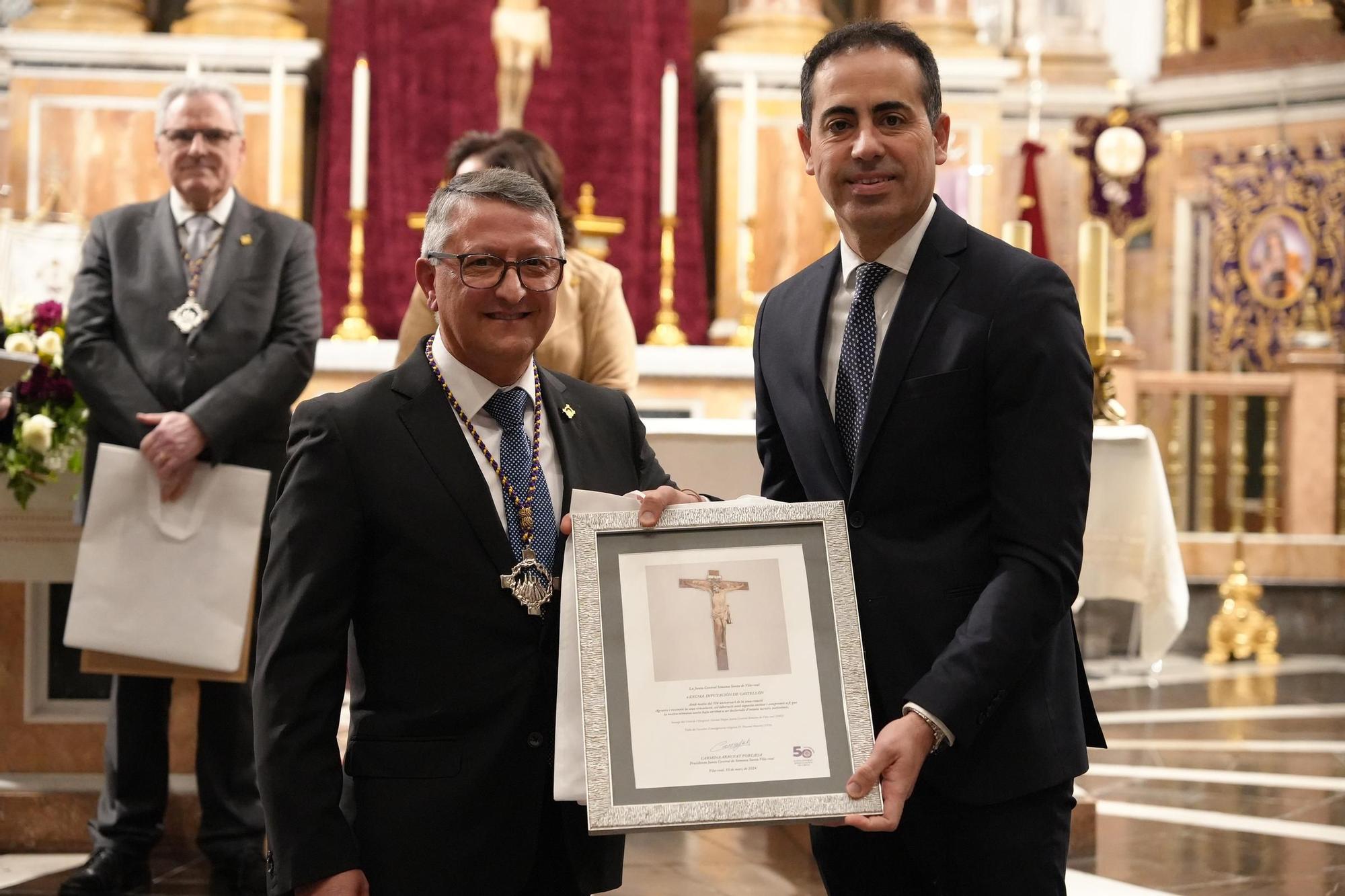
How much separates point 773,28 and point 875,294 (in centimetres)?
641

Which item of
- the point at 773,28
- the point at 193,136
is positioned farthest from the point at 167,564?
the point at 773,28

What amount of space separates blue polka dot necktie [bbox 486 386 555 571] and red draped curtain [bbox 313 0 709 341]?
575 centimetres

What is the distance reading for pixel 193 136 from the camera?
3916 mm

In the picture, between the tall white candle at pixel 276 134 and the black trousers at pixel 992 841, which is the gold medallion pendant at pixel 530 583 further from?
the tall white candle at pixel 276 134

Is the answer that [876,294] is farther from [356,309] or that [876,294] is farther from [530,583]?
[356,309]

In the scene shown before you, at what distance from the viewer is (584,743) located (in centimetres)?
174

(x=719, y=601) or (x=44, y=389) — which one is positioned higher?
(x=44, y=389)

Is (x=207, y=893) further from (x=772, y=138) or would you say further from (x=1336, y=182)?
(x=1336, y=182)

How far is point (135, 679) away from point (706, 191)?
18.0ft

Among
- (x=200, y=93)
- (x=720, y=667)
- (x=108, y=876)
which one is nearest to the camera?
(x=720, y=667)

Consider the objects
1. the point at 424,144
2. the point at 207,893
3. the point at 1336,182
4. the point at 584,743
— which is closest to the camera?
the point at 584,743

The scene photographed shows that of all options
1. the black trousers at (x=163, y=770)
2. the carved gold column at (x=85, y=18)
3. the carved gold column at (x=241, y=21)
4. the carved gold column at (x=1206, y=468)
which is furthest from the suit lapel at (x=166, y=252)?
the carved gold column at (x=1206, y=468)

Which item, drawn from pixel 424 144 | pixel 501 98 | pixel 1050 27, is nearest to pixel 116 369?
pixel 501 98

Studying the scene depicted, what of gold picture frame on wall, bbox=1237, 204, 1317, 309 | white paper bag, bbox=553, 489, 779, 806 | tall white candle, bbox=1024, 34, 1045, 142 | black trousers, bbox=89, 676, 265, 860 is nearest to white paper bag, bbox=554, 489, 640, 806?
white paper bag, bbox=553, 489, 779, 806
